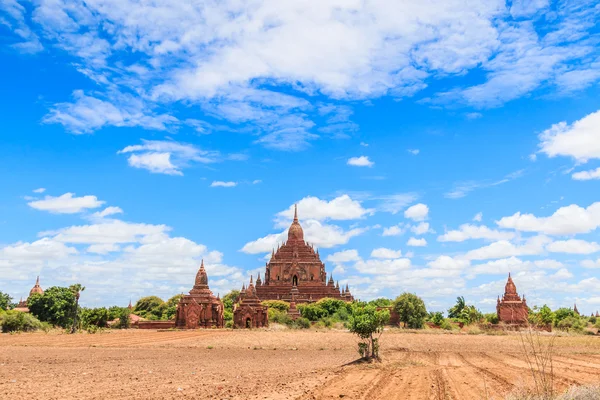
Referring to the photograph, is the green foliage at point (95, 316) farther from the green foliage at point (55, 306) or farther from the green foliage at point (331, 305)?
the green foliage at point (331, 305)

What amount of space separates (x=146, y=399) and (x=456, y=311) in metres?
82.5

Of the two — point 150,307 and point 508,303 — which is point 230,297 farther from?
point 508,303

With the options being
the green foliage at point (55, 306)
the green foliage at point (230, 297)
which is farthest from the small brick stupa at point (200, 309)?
the green foliage at point (230, 297)

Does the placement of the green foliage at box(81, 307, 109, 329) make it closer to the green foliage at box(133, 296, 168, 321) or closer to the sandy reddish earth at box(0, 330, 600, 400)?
the green foliage at box(133, 296, 168, 321)

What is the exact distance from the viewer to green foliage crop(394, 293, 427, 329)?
61250 millimetres

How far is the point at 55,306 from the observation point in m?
58.1

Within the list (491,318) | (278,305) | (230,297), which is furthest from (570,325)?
(230,297)

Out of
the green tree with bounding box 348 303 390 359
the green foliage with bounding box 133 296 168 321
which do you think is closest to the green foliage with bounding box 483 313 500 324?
the green tree with bounding box 348 303 390 359

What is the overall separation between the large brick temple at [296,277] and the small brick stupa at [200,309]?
54.2 feet

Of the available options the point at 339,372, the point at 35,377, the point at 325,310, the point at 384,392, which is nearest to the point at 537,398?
the point at 384,392

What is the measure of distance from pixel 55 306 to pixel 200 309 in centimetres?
1590

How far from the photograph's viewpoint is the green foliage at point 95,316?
60175 millimetres

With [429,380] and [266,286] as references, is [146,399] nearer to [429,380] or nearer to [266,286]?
[429,380]

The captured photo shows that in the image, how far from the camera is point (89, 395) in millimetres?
14453
